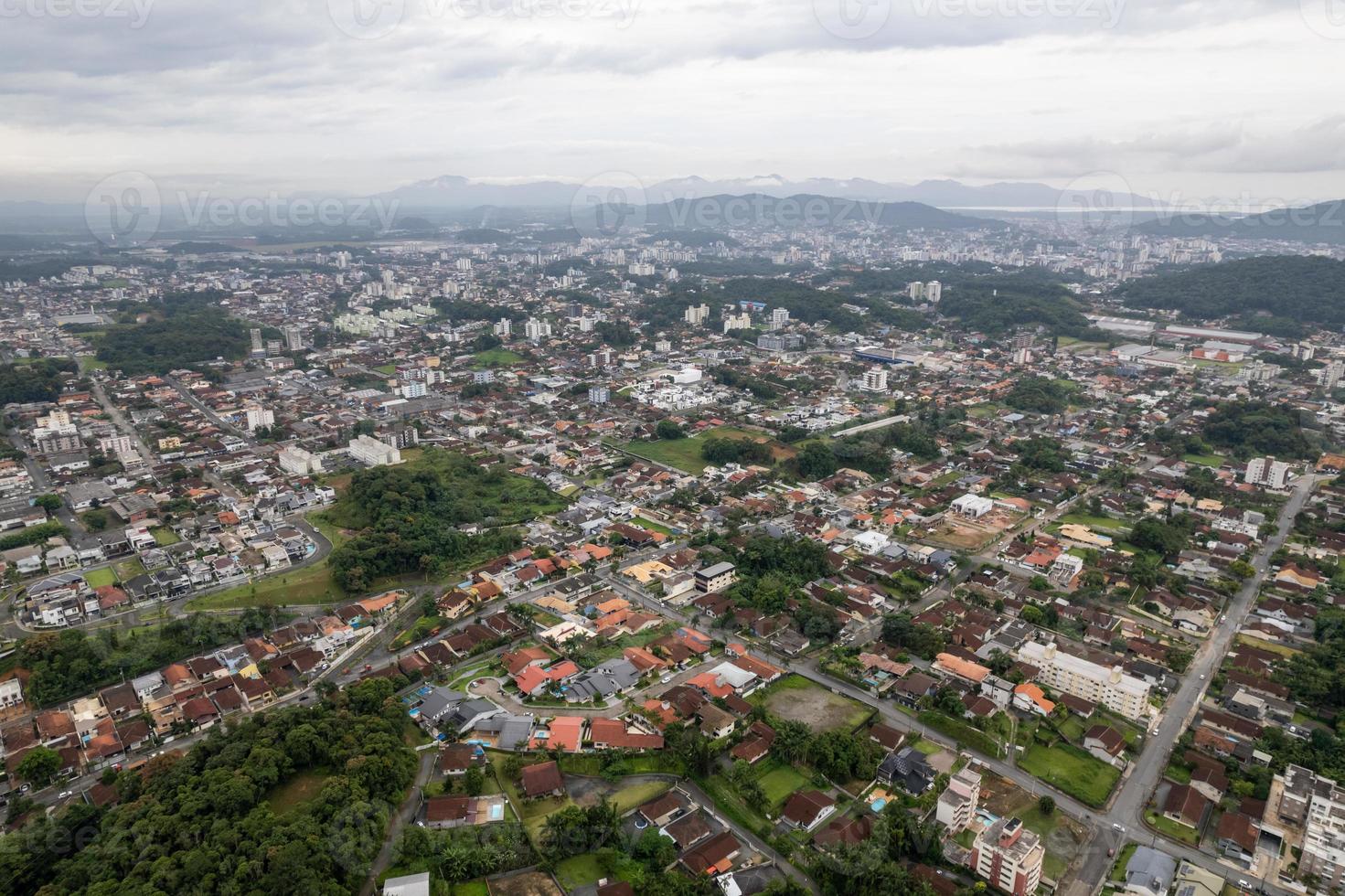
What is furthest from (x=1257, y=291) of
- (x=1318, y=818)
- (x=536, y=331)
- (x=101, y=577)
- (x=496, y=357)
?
(x=101, y=577)

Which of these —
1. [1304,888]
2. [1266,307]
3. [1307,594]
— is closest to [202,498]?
[1304,888]

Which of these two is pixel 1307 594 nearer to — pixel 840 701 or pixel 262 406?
pixel 840 701

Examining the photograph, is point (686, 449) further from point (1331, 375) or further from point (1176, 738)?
point (1331, 375)

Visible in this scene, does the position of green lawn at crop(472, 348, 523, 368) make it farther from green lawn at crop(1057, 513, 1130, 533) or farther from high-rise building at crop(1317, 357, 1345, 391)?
high-rise building at crop(1317, 357, 1345, 391)

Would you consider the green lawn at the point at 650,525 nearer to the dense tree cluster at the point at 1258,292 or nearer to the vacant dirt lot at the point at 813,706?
the vacant dirt lot at the point at 813,706

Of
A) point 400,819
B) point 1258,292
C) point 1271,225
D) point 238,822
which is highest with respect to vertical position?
point 1271,225

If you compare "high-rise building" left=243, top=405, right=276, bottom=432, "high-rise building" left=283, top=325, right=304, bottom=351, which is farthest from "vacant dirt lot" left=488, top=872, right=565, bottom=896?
"high-rise building" left=283, top=325, right=304, bottom=351

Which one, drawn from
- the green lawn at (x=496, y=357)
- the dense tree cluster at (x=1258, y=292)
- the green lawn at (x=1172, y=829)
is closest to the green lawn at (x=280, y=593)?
the green lawn at (x=1172, y=829)
